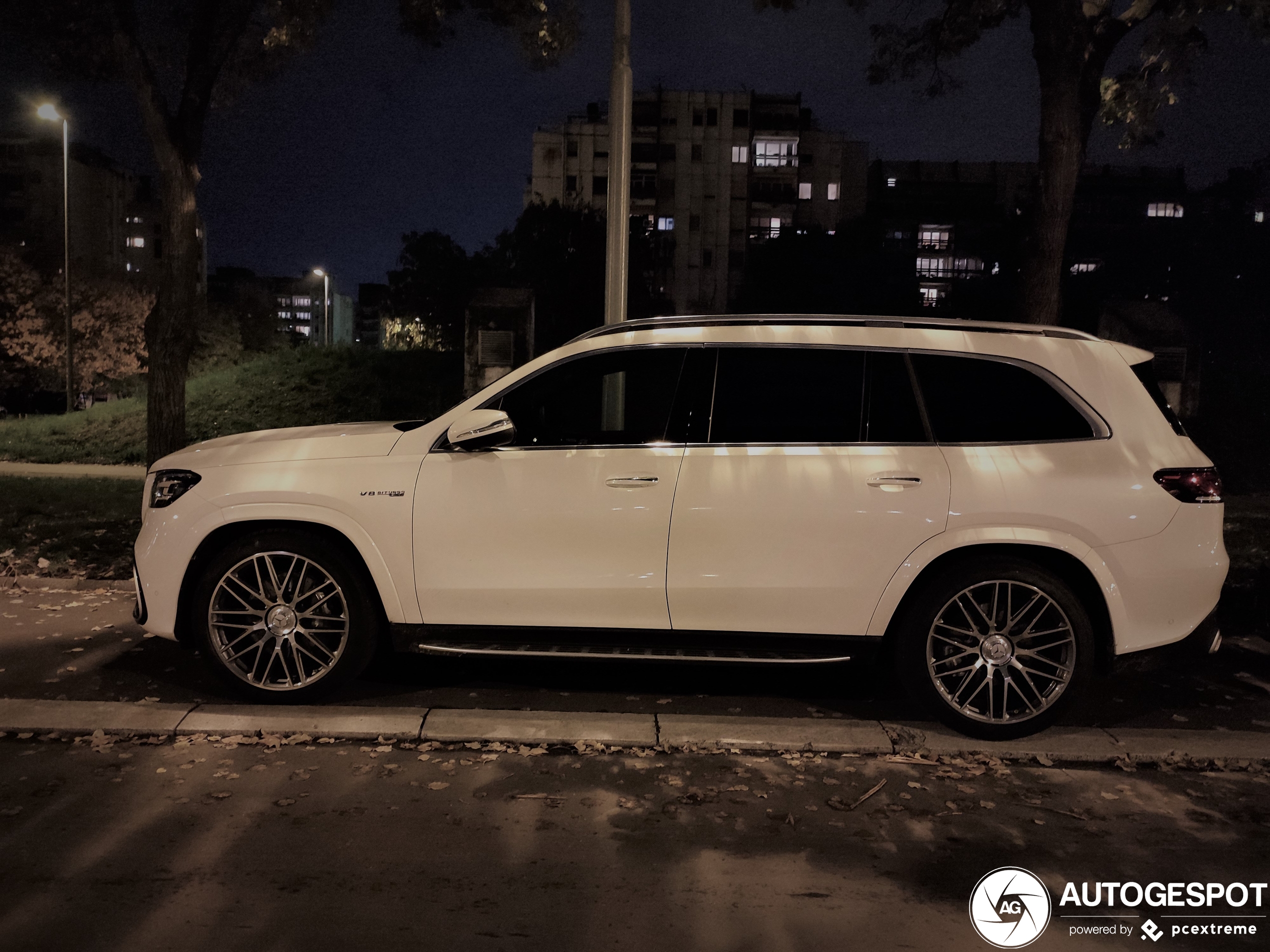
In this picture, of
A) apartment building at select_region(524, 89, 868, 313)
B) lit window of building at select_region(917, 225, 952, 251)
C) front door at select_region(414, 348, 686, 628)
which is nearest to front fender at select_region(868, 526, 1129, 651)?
front door at select_region(414, 348, 686, 628)

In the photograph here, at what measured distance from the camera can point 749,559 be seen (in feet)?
15.8

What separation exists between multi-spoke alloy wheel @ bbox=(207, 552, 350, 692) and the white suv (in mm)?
14

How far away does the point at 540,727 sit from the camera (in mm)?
4859

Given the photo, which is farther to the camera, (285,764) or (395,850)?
(285,764)

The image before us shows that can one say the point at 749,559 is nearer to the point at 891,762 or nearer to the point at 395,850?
the point at 891,762

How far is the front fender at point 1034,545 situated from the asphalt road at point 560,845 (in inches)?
28.8

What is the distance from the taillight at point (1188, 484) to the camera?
468 centimetres

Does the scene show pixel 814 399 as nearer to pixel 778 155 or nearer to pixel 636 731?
pixel 636 731

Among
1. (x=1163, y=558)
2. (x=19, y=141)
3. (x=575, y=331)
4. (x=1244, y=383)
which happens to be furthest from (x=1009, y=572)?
(x=19, y=141)

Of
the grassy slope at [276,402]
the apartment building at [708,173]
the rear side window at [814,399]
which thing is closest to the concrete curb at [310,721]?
the rear side window at [814,399]

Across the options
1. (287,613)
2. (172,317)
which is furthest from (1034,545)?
(172,317)

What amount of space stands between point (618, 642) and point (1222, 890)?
266 centimetres

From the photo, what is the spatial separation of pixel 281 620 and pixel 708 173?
83.2m

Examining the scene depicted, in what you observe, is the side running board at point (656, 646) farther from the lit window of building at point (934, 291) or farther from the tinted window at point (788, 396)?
the lit window of building at point (934, 291)
